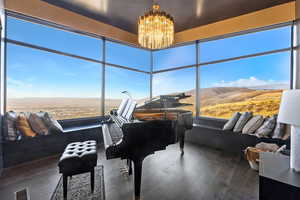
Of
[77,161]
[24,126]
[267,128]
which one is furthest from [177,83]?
[24,126]

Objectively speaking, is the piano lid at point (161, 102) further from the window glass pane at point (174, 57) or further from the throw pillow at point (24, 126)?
the window glass pane at point (174, 57)

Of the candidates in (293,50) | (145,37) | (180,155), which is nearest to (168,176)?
(180,155)

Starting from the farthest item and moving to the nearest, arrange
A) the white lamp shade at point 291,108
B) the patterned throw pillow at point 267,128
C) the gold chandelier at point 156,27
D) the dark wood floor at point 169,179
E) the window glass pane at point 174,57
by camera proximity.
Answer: the window glass pane at point 174,57
the patterned throw pillow at point 267,128
the gold chandelier at point 156,27
the dark wood floor at point 169,179
the white lamp shade at point 291,108

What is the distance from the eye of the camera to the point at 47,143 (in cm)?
304

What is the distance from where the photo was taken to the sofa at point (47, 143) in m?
2.64

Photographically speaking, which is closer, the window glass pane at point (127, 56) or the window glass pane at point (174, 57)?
the window glass pane at point (127, 56)

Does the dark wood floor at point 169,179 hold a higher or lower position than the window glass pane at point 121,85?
lower

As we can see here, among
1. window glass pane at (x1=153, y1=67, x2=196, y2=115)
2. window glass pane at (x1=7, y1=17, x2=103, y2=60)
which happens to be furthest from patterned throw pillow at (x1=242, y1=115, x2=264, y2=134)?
window glass pane at (x1=7, y1=17, x2=103, y2=60)

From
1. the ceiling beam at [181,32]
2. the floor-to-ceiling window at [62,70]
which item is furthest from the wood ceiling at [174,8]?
the floor-to-ceiling window at [62,70]

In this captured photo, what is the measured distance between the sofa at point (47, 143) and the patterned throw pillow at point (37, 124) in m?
0.11

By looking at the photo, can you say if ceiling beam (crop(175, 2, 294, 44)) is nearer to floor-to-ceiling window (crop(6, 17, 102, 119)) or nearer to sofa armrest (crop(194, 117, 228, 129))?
sofa armrest (crop(194, 117, 228, 129))

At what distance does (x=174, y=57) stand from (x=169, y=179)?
13.2 ft

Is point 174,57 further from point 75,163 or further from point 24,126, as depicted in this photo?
point 24,126

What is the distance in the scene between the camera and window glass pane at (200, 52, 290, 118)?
3406 mm
